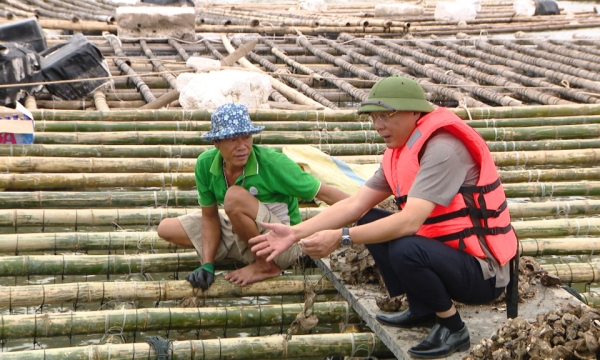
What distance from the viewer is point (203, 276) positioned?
351cm

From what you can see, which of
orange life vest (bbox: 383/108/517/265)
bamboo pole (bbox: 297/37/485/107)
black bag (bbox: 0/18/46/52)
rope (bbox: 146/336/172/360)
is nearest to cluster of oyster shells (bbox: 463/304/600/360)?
orange life vest (bbox: 383/108/517/265)

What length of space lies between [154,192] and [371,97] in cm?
180

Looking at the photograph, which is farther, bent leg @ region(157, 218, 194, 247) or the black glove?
bent leg @ region(157, 218, 194, 247)

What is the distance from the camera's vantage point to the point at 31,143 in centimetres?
499

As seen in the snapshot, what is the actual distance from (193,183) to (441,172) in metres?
2.08

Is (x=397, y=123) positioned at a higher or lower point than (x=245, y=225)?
higher

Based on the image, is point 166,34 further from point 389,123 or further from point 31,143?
point 389,123

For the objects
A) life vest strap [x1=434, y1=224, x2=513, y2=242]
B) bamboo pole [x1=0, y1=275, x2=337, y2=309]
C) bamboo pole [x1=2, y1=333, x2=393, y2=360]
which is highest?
life vest strap [x1=434, y1=224, x2=513, y2=242]

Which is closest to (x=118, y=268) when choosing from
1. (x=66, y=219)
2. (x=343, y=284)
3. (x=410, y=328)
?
(x=66, y=219)

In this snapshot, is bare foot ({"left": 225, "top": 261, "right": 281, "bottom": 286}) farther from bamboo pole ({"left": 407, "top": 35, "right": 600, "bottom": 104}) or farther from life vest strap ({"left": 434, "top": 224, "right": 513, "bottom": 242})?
bamboo pole ({"left": 407, "top": 35, "right": 600, "bottom": 104})

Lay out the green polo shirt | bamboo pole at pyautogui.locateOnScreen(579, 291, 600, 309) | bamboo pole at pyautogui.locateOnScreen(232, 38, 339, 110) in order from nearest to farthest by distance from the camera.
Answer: bamboo pole at pyautogui.locateOnScreen(579, 291, 600, 309), the green polo shirt, bamboo pole at pyautogui.locateOnScreen(232, 38, 339, 110)

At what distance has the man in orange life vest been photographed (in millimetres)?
2824

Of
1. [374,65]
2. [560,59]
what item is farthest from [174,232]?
[560,59]

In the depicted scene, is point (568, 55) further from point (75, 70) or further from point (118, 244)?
point (118, 244)
